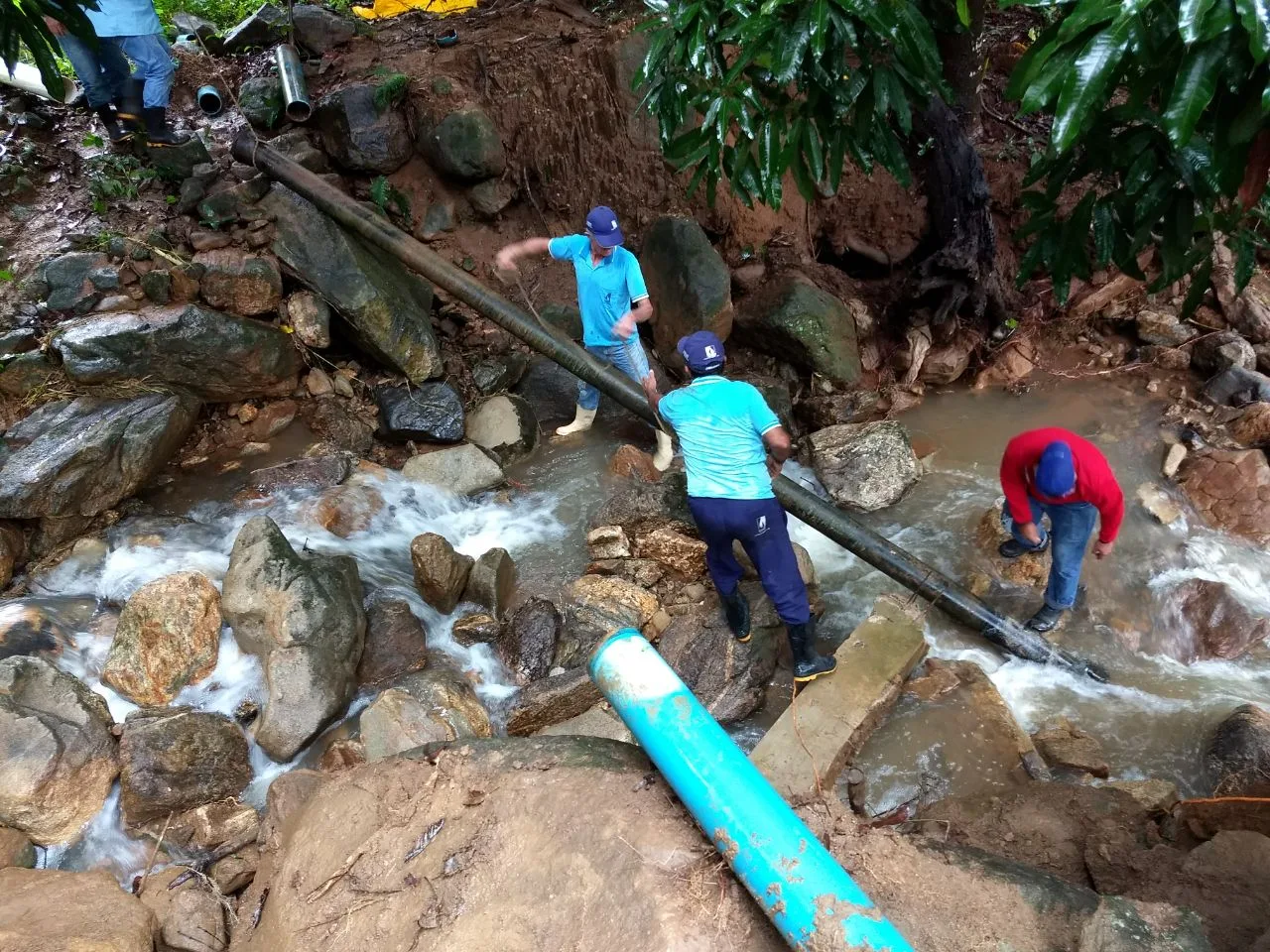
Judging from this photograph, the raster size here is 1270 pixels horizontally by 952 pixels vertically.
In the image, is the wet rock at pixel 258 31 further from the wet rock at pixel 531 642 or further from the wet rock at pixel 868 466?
the wet rock at pixel 868 466

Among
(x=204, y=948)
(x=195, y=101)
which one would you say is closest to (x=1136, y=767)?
(x=204, y=948)

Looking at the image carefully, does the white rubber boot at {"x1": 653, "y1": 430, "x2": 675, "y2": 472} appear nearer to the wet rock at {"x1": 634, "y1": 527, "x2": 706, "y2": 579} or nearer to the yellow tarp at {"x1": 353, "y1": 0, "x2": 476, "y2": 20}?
the wet rock at {"x1": 634, "y1": 527, "x2": 706, "y2": 579}

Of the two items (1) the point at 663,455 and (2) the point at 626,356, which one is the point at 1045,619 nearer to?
(1) the point at 663,455

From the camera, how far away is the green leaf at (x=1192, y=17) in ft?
5.48

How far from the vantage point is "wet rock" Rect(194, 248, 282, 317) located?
18.6 feet

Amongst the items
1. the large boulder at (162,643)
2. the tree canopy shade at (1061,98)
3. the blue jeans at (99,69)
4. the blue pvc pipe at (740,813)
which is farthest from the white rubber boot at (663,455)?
the blue jeans at (99,69)

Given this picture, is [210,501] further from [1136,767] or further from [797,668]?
[1136,767]

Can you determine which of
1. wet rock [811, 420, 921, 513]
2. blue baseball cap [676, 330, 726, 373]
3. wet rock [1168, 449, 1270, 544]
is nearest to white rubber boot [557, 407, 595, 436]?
wet rock [811, 420, 921, 513]

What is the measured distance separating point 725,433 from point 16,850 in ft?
12.3

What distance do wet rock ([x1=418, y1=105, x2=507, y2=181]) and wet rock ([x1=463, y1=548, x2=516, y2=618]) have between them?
3.63 metres

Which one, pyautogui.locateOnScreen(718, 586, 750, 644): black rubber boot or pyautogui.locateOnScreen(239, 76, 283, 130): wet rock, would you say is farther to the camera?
pyautogui.locateOnScreen(239, 76, 283, 130): wet rock

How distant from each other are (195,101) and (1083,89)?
815cm

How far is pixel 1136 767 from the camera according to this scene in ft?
12.9

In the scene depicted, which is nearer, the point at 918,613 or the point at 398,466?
the point at 918,613
